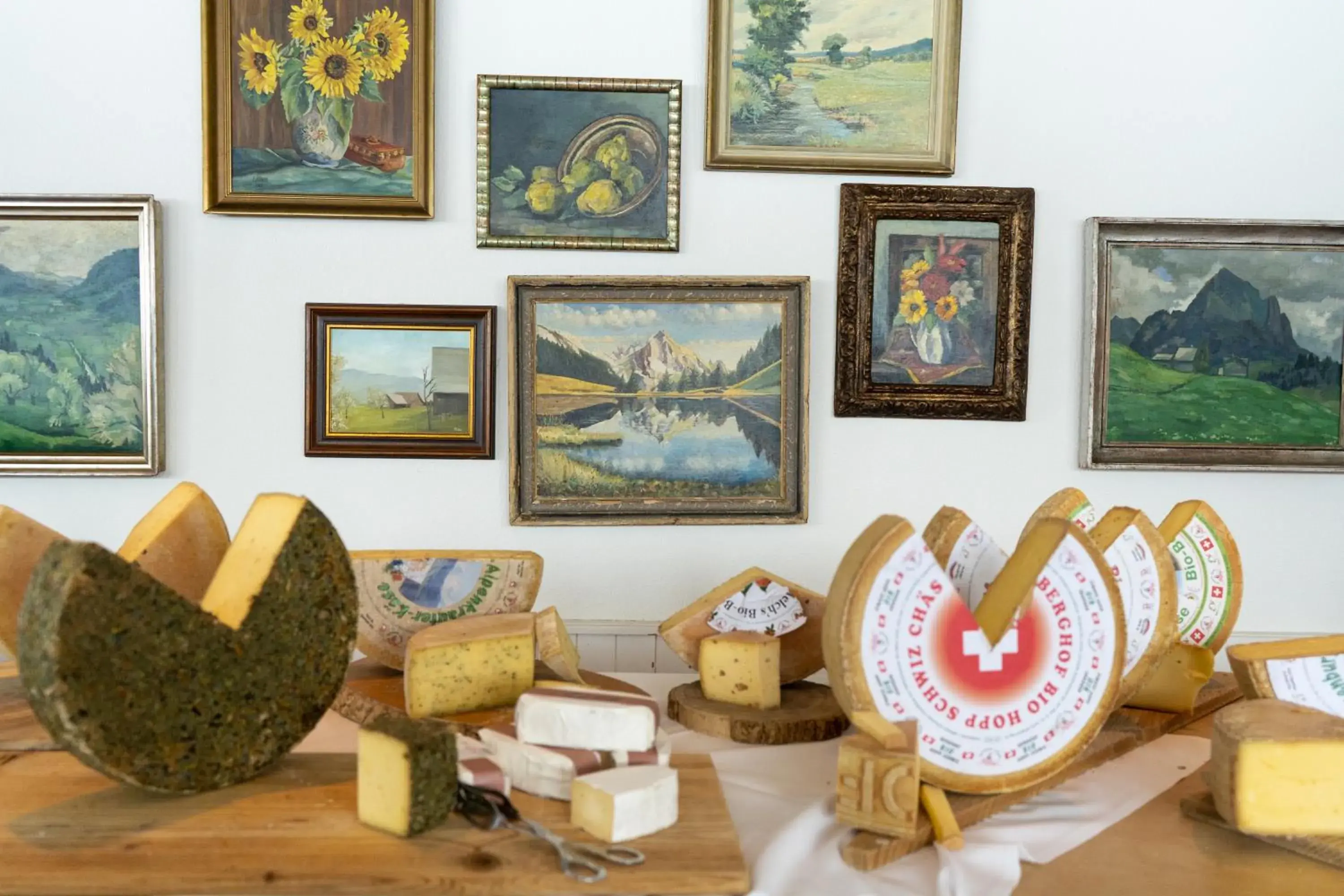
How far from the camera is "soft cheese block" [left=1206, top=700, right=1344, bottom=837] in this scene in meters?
1.01

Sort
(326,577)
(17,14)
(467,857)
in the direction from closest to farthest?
(467,857), (326,577), (17,14)

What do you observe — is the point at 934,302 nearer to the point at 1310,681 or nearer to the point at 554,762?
the point at 1310,681

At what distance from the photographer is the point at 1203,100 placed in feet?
6.42

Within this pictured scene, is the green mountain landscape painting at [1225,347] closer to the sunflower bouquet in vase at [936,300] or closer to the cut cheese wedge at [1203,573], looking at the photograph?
the sunflower bouquet in vase at [936,300]

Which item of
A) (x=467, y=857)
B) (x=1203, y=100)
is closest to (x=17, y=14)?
(x=467, y=857)

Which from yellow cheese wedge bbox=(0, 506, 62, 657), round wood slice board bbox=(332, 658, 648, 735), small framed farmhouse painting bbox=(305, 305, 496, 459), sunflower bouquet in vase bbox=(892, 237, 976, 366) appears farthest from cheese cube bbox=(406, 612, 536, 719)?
sunflower bouquet in vase bbox=(892, 237, 976, 366)

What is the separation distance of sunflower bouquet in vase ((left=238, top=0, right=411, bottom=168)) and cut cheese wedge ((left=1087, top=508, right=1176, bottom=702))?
150 centimetres

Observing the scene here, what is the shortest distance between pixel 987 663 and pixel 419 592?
866 millimetres

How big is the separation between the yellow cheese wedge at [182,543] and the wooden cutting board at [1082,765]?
84 centimetres

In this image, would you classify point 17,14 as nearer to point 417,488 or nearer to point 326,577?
point 417,488

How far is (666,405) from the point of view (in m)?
1.94

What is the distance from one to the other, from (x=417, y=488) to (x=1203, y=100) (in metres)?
1.75

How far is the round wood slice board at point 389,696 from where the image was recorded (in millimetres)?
1336

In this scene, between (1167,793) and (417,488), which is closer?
(1167,793)
